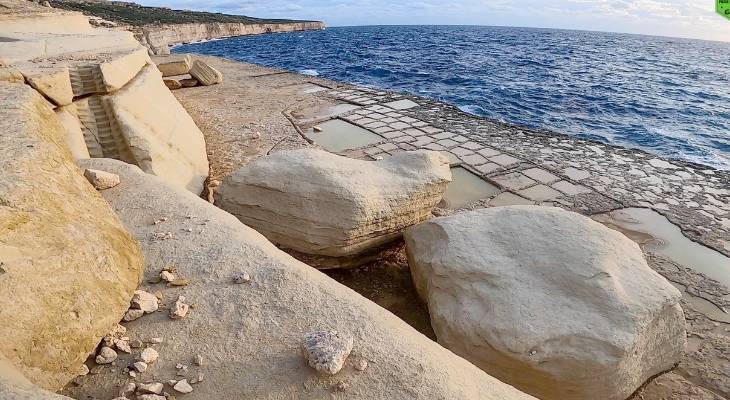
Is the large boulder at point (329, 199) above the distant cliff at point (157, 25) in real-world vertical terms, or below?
below

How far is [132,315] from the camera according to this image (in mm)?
2035

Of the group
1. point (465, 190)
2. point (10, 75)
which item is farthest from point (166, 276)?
point (465, 190)

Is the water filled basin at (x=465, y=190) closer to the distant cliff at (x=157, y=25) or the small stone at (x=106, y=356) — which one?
the small stone at (x=106, y=356)

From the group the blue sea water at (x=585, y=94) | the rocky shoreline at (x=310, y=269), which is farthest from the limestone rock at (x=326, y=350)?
the blue sea water at (x=585, y=94)

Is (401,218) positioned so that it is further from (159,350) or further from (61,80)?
(61,80)

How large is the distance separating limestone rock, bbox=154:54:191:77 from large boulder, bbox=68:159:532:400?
9544 millimetres

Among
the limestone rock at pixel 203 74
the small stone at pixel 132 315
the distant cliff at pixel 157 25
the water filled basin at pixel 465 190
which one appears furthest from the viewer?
the distant cliff at pixel 157 25

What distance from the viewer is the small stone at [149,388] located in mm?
1656

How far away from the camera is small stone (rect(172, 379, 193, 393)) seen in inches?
66.0

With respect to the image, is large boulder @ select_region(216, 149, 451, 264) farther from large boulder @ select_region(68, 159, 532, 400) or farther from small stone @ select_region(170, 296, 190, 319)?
small stone @ select_region(170, 296, 190, 319)

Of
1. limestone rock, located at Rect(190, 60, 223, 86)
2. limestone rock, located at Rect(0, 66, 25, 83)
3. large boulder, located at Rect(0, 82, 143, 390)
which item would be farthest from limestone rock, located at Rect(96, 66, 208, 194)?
limestone rock, located at Rect(190, 60, 223, 86)

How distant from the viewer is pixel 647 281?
298 cm

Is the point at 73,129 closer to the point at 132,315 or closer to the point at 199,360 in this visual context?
the point at 132,315

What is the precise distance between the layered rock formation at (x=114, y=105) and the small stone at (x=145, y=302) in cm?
242
